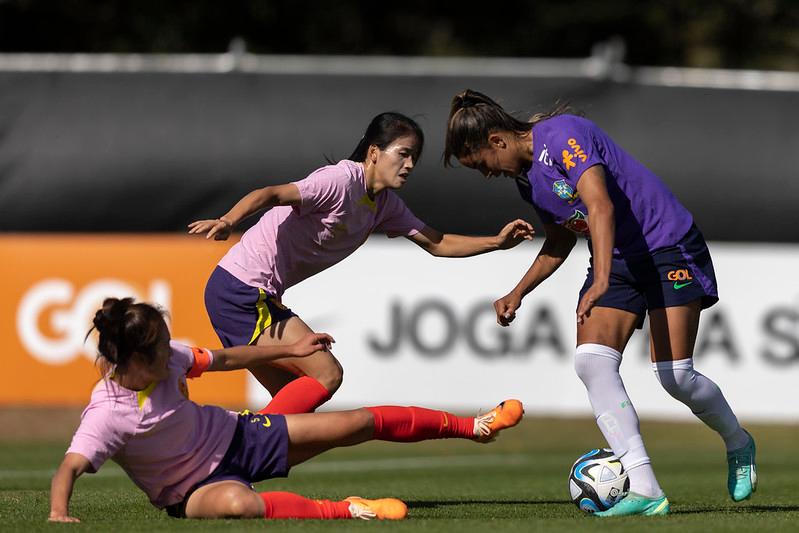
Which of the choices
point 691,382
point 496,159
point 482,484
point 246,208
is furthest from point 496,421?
point 482,484

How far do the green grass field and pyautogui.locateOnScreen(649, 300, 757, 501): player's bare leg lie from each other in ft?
0.70

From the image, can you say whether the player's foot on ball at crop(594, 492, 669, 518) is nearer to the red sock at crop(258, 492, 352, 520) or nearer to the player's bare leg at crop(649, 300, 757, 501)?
the player's bare leg at crop(649, 300, 757, 501)

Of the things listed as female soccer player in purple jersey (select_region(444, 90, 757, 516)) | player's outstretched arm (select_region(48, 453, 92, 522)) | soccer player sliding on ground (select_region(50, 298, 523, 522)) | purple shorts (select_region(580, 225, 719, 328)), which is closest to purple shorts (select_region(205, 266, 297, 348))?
soccer player sliding on ground (select_region(50, 298, 523, 522))

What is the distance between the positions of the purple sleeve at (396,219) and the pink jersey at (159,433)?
1.58m

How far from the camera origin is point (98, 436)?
5.35 meters

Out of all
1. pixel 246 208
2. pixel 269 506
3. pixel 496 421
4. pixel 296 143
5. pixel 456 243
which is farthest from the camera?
pixel 296 143

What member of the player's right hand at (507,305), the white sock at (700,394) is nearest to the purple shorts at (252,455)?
the player's right hand at (507,305)

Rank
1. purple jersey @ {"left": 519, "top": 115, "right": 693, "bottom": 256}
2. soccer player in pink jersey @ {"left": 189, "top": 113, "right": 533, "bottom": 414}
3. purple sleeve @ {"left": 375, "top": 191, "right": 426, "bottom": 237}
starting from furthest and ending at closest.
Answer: purple sleeve @ {"left": 375, "top": 191, "right": 426, "bottom": 237}
soccer player in pink jersey @ {"left": 189, "top": 113, "right": 533, "bottom": 414}
purple jersey @ {"left": 519, "top": 115, "right": 693, "bottom": 256}

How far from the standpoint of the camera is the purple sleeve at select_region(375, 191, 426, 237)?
6.89 m

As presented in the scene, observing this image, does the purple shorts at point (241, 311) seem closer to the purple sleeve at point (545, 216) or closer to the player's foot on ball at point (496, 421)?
the player's foot on ball at point (496, 421)

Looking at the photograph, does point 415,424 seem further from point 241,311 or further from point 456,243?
point 456,243

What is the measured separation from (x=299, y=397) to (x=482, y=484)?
2449 millimetres

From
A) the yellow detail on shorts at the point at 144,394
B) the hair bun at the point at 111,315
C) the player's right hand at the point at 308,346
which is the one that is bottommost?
the yellow detail on shorts at the point at 144,394

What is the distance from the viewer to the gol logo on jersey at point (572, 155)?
5.87m
